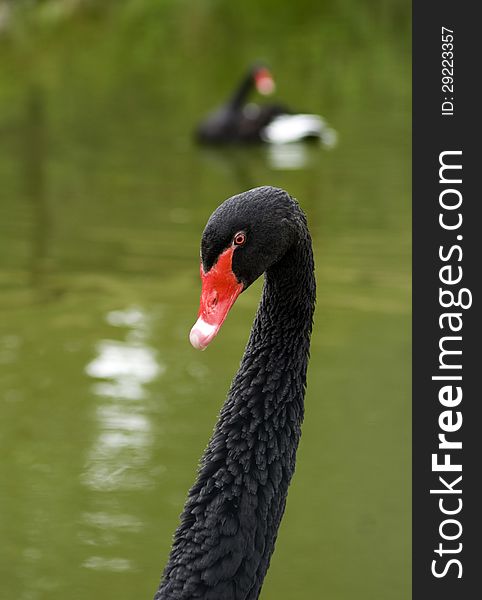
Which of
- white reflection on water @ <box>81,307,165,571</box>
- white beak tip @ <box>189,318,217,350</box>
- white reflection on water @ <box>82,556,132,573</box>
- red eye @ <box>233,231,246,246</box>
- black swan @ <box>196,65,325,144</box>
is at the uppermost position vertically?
black swan @ <box>196,65,325,144</box>

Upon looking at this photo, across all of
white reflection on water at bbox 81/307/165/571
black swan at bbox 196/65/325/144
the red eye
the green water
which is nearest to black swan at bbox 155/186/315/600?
the red eye

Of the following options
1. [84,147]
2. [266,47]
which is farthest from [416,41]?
[266,47]

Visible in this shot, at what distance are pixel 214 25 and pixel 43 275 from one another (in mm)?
7605

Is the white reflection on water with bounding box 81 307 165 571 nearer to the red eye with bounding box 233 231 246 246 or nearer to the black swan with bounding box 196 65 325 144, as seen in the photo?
the red eye with bounding box 233 231 246 246

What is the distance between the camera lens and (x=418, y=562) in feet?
11.0

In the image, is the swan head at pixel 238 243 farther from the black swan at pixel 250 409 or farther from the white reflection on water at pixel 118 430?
the white reflection on water at pixel 118 430

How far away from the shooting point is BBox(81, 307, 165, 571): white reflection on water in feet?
11.3

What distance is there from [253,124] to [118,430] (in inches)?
196

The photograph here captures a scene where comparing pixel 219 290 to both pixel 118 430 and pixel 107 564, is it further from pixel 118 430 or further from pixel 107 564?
pixel 118 430

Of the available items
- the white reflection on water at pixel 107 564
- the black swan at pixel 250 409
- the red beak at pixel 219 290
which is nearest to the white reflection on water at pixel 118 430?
the white reflection on water at pixel 107 564

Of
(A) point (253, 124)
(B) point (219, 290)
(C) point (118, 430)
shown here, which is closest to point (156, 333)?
(C) point (118, 430)

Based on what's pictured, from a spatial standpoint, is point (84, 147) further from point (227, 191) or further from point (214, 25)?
point (214, 25)

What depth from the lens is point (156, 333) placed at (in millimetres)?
4824

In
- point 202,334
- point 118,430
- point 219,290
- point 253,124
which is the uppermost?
point 253,124
